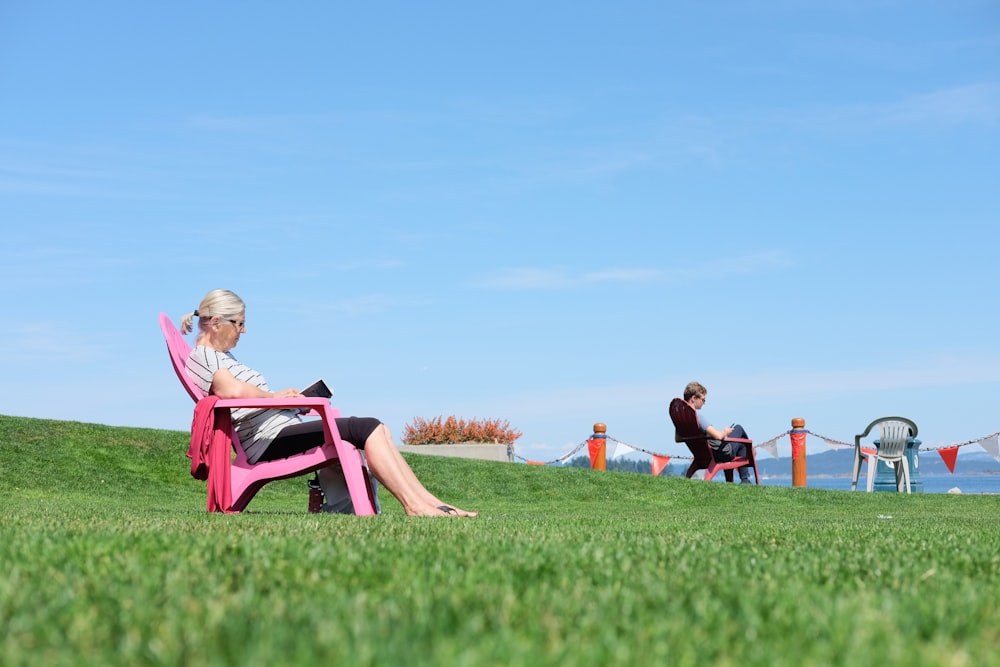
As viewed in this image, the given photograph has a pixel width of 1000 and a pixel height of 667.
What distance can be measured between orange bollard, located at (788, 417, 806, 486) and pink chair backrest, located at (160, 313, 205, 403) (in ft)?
55.2

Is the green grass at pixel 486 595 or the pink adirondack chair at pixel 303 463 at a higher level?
the pink adirondack chair at pixel 303 463

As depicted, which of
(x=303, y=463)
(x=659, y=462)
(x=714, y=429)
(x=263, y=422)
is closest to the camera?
(x=303, y=463)

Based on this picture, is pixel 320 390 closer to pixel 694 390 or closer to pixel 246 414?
pixel 246 414

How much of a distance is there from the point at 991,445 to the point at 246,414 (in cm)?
2053

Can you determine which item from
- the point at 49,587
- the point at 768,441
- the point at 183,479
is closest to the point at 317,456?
the point at 49,587

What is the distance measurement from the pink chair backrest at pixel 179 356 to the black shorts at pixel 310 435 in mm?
640

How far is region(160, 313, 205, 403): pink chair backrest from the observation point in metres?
7.10

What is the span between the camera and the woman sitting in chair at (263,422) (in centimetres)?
668

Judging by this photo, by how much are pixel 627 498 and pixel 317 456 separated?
7165mm

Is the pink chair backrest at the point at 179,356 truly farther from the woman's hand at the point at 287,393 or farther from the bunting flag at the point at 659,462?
the bunting flag at the point at 659,462

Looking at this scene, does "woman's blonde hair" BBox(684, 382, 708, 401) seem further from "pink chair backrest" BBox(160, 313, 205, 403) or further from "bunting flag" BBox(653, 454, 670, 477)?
"pink chair backrest" BBox(160, 313, 205, 403)

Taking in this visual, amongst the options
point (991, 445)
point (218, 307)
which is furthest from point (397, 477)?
point (991, 445)

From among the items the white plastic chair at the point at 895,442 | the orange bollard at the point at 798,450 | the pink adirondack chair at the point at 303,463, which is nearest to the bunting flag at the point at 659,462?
the orange bollard at the point at 798,450

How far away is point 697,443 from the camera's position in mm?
16422
